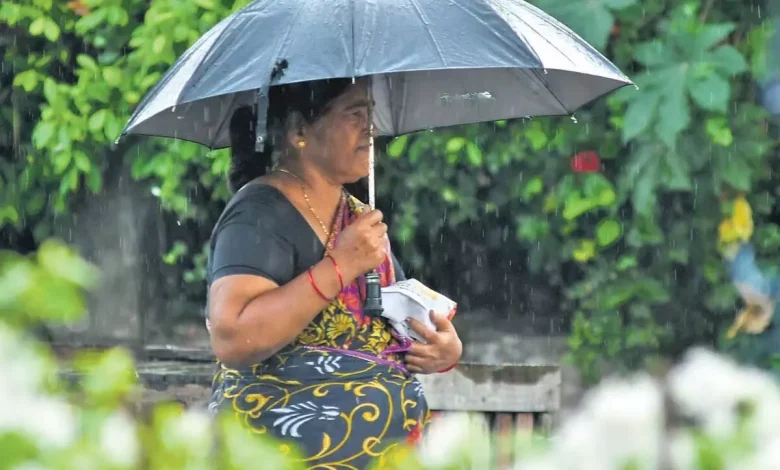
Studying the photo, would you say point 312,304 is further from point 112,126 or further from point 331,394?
point 112,126

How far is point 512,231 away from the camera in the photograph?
546 centimetres

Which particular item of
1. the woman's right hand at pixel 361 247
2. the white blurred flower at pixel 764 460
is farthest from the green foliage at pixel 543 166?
the white blurred flower at pixel 764 460

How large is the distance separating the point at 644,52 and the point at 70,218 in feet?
9.04

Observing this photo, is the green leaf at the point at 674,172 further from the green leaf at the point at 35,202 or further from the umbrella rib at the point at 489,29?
the green leaf at the point at 35,202

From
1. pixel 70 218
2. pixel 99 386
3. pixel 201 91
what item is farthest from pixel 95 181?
pixel 99 386

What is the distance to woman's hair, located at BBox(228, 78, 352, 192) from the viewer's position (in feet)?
9.85

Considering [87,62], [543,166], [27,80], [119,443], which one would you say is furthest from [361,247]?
→ [27,80]

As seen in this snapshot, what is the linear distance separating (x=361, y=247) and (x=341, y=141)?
274 mm

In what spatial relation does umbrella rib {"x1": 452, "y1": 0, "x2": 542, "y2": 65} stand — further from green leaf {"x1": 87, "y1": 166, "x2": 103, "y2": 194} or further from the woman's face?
green leaf {"x1": 87, "y1": 166, "x2": 103, "y2": 194}

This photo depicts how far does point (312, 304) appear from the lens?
2.73 m

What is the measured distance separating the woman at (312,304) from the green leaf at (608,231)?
6.63 feet

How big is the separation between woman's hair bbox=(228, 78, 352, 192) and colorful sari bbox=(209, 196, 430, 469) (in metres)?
0.28

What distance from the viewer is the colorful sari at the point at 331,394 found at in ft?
9.18

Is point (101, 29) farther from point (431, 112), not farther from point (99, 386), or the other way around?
point (99, 386)
